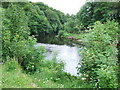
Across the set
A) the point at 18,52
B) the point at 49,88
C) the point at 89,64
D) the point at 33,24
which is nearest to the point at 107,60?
the point at 89,64

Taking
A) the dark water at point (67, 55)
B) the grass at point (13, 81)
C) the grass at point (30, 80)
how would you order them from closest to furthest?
1. the grass at point (13, 81)
2. the grass at point (30, 80)
3. the dark water at point (67, 55)

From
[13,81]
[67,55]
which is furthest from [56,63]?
[67,55]

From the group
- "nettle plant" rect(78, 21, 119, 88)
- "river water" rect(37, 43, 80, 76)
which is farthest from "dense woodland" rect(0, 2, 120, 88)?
"river water" rect(37, 43, 80, 76)

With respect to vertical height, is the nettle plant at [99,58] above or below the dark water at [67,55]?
above

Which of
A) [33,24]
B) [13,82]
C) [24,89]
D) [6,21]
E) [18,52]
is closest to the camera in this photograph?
[24,89]

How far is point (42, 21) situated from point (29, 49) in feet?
136

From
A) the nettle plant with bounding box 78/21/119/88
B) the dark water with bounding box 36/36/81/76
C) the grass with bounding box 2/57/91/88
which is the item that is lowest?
the dark water with bounding box 36/36/81/76

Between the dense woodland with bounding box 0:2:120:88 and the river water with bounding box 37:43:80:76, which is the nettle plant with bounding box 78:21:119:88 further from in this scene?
the river water with bounding box 37:43:80:76

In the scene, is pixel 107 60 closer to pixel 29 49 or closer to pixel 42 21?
pixel 29 49

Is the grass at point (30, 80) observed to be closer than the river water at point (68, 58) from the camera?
Yes

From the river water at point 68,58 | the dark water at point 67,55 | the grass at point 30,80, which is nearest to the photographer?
the grass at point 30,80

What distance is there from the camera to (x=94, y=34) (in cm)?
582

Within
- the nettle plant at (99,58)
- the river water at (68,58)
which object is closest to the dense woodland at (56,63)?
the nettle plant at (99,58)

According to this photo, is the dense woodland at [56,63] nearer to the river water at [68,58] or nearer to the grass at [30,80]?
the grass at [30,80]
